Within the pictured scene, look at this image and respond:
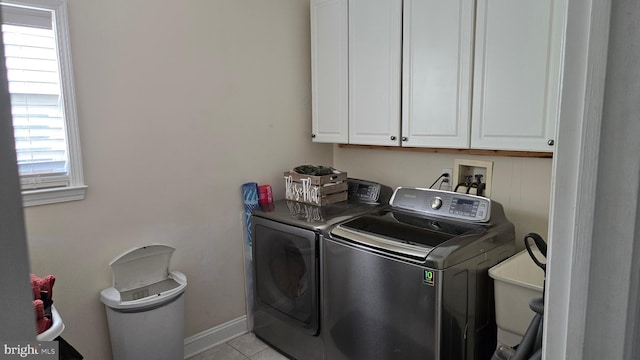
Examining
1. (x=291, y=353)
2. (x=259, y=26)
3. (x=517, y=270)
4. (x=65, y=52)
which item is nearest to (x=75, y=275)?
(x=65, y=52)

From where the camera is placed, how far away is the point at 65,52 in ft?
6.80

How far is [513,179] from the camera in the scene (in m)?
2.28

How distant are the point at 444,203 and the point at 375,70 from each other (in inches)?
35.7

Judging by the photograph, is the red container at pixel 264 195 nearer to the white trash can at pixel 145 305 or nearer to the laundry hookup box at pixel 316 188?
the laundry hookup box at pixel 316 188

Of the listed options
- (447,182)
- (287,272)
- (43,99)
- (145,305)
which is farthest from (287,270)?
(43,99)

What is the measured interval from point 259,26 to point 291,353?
83.6 inches

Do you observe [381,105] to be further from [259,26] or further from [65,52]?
[65,52]

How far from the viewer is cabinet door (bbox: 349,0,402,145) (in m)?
2.44

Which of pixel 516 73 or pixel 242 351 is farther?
pixel 242 351

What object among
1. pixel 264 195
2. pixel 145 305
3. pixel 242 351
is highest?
pixel 264 195

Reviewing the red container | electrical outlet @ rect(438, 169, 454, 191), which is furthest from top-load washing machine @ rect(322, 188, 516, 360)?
the red container

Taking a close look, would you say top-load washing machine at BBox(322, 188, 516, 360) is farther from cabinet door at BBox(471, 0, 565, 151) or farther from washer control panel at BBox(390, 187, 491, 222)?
cabinet door at BBox(471, 0, 565, 151)

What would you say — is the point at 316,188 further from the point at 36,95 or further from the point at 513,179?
the point at 36,95

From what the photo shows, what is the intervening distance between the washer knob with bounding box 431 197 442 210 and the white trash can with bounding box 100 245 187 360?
1482mm
